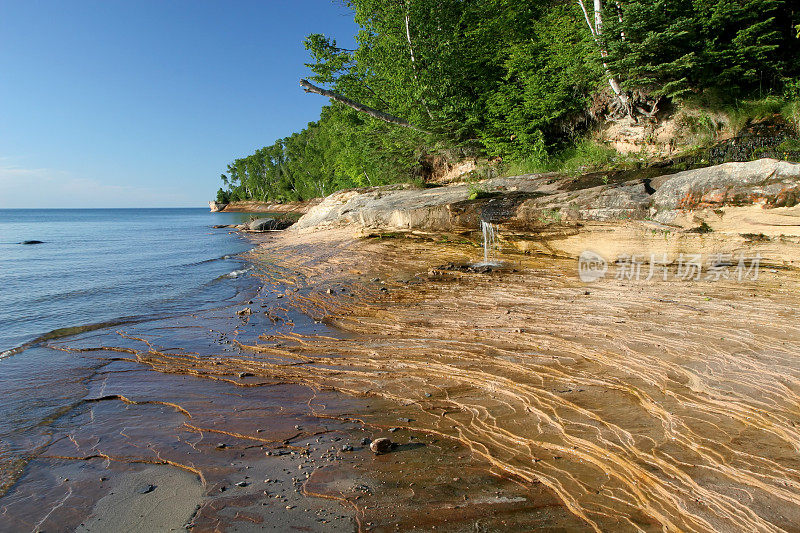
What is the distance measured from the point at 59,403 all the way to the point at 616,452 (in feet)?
21.1

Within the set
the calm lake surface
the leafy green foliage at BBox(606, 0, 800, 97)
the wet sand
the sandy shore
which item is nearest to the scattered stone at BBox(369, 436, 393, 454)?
the wet sand

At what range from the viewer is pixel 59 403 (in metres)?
4.99

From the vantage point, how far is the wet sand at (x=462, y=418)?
289cm

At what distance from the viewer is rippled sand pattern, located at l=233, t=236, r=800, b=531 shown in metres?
2.94

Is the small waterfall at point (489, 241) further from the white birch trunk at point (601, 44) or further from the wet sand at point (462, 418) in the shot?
the white birch trunk at point (601, 44)

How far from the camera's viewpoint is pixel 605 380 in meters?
4.65

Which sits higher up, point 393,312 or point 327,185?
point 327,185

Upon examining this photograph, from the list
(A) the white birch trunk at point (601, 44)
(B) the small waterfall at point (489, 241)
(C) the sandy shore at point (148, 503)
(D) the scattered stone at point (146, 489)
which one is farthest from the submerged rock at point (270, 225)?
(D) the scattered stone at point (146, 489)

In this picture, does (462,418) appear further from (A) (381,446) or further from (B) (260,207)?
(B) (260,207)

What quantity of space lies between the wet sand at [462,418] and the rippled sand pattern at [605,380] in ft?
0.07

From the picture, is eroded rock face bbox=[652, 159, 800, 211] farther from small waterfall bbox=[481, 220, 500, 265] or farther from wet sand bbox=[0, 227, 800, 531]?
small waterfall bbox=[481, 220, 500, 265]

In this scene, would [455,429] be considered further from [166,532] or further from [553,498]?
[166,532]

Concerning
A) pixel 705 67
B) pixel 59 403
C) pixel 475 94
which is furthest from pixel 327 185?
pixel 59 403

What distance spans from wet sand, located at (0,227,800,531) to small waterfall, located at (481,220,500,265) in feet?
12.2
